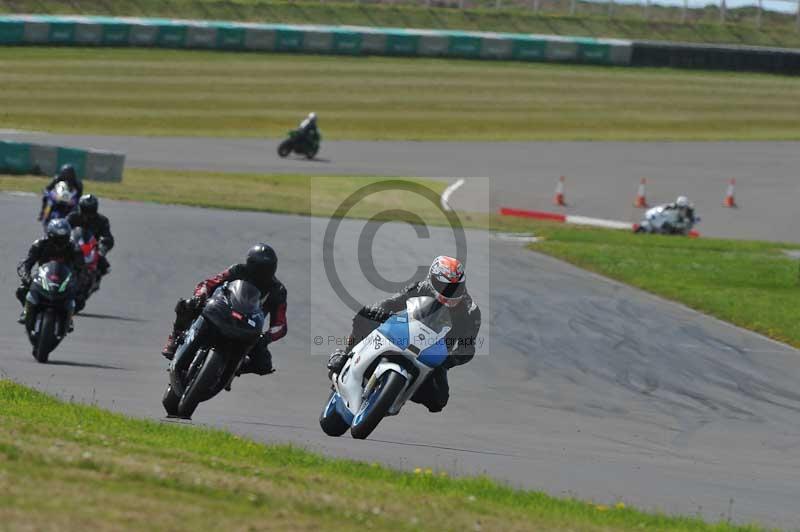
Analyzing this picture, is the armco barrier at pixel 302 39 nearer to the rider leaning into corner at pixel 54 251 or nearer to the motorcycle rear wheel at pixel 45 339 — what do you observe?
the rider leaning into corner at pixel 54 251

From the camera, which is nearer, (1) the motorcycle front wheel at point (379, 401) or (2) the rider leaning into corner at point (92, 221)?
(1) the motorcycle front wheel at point (379, 401)

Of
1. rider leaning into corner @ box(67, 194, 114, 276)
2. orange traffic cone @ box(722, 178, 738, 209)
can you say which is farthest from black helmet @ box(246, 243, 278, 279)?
orange traffic cone @ box(722, 178, 738, 209)

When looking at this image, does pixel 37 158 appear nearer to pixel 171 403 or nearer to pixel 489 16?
pixel 171 403

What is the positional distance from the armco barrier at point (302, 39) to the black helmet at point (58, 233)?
3992 cm

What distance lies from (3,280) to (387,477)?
1216 centimetres

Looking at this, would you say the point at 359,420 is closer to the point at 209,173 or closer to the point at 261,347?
the point at 261,347

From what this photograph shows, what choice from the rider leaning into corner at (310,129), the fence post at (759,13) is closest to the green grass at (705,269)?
the rider leaning into corner at (310,129)

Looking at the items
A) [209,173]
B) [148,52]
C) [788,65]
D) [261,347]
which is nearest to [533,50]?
[788,65]

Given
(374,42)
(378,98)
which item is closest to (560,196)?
(378,98)

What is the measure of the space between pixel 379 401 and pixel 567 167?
35778 millimetres

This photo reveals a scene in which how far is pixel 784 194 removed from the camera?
141ft

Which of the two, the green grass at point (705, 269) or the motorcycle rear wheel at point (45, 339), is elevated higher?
the motorcycle rear wheel at point (45, 339)

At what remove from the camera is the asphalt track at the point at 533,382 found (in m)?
10.4

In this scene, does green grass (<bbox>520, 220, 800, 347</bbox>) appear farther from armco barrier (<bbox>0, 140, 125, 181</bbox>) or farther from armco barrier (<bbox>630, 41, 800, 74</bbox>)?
armco barrier (<bbox>630, 41, 800, 74</bbox>)
